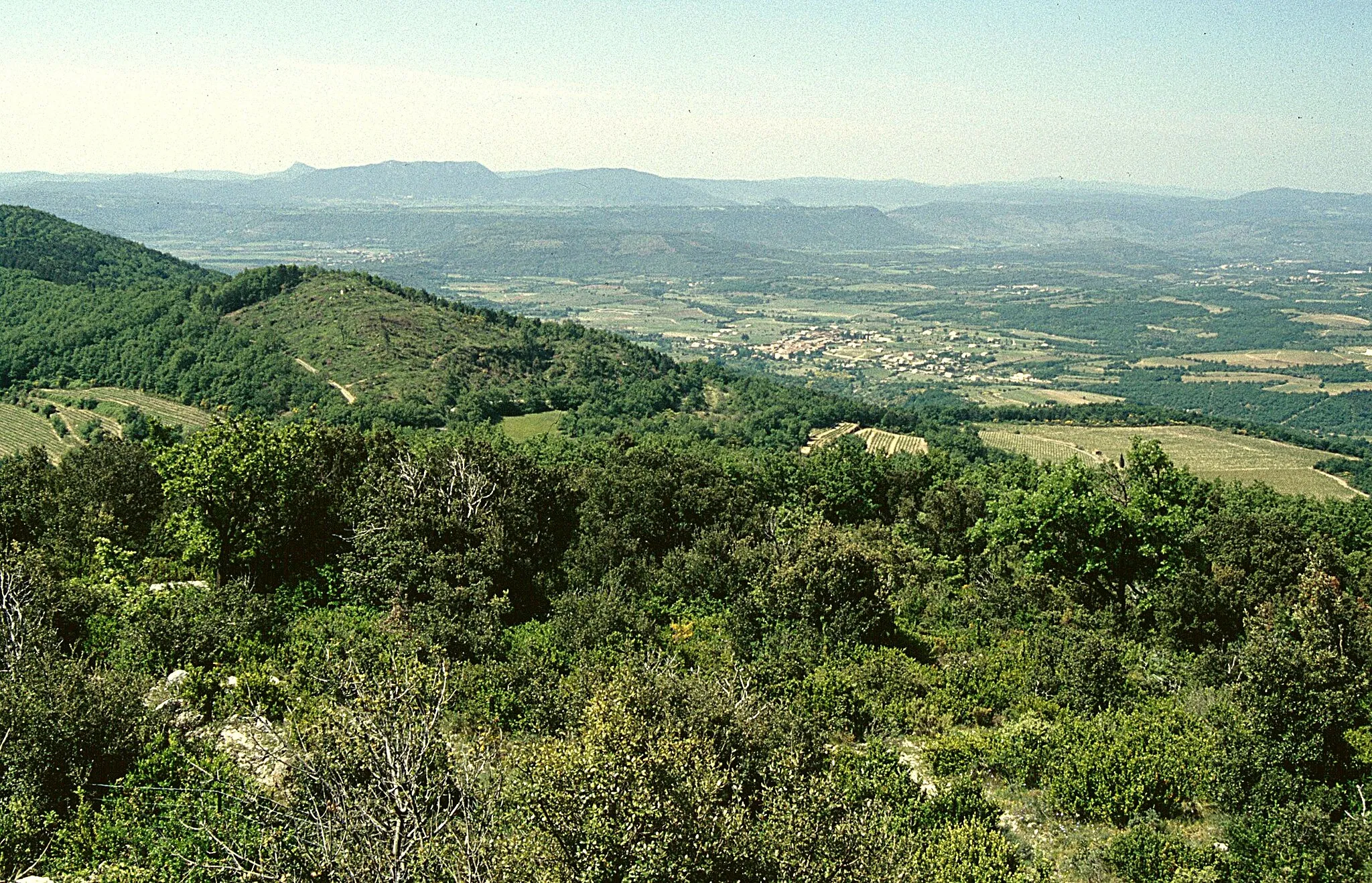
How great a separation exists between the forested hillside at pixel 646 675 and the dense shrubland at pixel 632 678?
3.1 inches

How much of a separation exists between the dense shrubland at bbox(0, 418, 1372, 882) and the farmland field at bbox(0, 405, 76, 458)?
3942 centimetres

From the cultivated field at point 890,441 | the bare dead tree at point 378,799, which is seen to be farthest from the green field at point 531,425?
the bare dead tree at point 378,799

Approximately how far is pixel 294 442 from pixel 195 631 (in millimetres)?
9494

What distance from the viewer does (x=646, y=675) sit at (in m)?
13.9

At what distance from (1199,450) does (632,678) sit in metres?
94.0

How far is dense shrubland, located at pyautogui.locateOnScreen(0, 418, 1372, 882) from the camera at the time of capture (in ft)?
34.4

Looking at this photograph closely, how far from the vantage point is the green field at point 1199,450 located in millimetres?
77688

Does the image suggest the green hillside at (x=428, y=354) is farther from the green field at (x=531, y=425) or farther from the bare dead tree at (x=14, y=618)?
the bare dead tree at (x=14, y=618)

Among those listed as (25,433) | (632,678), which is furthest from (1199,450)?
(25,433)

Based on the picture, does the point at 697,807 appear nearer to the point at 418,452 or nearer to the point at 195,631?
the point at 195,631

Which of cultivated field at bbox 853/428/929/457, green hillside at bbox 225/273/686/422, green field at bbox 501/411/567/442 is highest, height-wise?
green hillside at bbox 225/273/686/422

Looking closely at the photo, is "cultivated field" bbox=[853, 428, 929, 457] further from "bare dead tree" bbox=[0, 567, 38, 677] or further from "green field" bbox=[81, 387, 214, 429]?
"bare dead tree" bbox=[0, 567, 38, 677]

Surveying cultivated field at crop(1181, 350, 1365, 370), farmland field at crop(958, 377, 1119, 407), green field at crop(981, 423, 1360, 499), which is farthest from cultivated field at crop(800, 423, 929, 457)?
cultivated field at crop(1181, 350, 1365, 370)

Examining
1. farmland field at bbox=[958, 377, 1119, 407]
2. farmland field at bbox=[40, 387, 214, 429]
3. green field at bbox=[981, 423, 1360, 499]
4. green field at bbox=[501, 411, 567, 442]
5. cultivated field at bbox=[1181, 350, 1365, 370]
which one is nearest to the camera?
farmland field at bbox=[40, 387, 214, 429]
